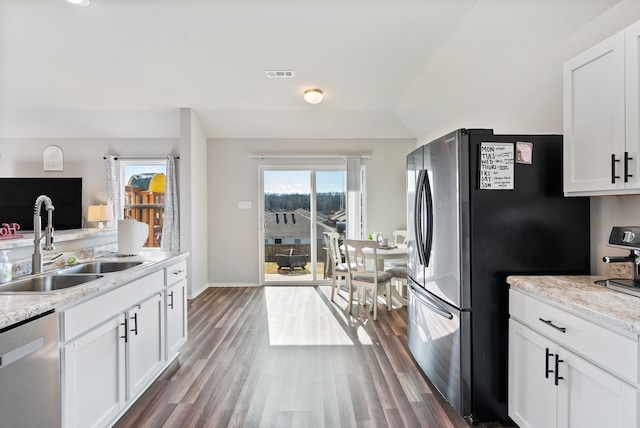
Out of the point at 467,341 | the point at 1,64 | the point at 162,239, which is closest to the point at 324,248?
the point at 162,239

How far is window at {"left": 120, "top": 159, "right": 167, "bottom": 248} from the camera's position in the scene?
209 inches

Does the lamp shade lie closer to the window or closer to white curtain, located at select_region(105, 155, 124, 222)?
white curtain, located at select_region(105, 155, 124, 222)

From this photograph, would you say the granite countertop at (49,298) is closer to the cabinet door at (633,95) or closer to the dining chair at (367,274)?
the dining chair at (367,274)

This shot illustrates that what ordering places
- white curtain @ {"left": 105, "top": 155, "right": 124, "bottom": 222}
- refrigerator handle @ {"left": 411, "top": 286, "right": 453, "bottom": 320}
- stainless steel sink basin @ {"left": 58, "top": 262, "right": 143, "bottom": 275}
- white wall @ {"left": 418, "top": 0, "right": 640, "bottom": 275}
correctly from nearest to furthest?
white wall @ {"left": 418, "top": 0, "right": 640, "bottom": 275}, refrigerator handle @ {"left": 411, "top": 286, "right": 453, "bottom": 320}, stainless steel sink basin @ {"left": 58, "top": 262, "right": 143, "bottom": 275}, white curtain @ {"left": 105, "top": 155, "right": 124, "bottom": 222}

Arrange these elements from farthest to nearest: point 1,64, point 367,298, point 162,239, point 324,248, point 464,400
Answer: point 324,248 → point 162,239 → point 367,298 → point 1,64 → point 464,400

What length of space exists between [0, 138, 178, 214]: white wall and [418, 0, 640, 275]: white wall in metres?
5.32

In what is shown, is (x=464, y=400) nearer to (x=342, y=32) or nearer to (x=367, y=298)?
(x=367, y=298)

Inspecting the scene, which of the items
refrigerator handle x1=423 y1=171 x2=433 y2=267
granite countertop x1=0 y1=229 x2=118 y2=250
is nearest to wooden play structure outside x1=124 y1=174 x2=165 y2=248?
granite countertop x1=0 y1=229 x2=118 y2=250

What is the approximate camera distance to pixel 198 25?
2.65 m

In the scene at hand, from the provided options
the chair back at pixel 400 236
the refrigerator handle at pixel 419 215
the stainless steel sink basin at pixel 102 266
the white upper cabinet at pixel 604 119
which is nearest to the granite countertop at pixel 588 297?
the white upper cabinet at pixel 604 119

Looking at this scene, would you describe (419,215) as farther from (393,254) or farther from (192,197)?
(192,197)

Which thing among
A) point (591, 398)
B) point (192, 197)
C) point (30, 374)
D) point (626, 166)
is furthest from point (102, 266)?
point (626, 166)

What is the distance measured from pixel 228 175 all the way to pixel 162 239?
4.69ft

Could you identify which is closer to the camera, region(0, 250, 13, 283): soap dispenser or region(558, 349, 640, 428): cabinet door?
region(558, 349, 640, 428): cabinet door
